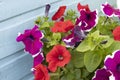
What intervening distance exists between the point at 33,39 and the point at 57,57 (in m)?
0.19

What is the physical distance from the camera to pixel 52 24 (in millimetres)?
1603

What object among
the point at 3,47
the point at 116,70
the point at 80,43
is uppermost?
the point at 3,47

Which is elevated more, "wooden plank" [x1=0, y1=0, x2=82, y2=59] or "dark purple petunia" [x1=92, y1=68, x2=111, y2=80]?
"wooden plank" [x1=0, y1=0, x2=82, y2=59]

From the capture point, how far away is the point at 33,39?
58.5 inches

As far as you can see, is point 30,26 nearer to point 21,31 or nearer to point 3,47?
point 21,31

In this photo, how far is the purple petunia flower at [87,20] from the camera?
1447mm

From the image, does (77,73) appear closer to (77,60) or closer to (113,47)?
(77,60)

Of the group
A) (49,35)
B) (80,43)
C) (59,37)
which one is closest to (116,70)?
(80,43)

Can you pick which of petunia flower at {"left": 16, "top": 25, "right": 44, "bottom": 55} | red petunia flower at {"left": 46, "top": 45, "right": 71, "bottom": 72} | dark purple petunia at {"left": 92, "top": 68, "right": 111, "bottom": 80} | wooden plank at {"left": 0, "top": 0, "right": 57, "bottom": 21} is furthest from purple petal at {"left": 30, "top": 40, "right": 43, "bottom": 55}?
dark purple petunia at {"left": 92, "top": 68, "right": 111, "bottom": 80}

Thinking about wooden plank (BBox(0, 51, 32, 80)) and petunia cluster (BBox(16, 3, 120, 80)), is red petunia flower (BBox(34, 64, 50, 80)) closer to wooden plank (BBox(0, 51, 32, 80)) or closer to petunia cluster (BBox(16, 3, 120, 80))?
petunia cluster (BBox(16, 3, 120, 80))

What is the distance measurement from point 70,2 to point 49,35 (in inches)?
18.9

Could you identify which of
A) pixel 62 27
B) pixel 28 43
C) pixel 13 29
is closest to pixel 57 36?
pixel 62 27

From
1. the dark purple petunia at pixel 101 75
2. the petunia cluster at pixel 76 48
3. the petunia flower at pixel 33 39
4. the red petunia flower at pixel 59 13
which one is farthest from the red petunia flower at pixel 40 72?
the red petunia flower at pixel 59 13

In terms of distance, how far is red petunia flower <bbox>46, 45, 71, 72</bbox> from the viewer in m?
1.35
